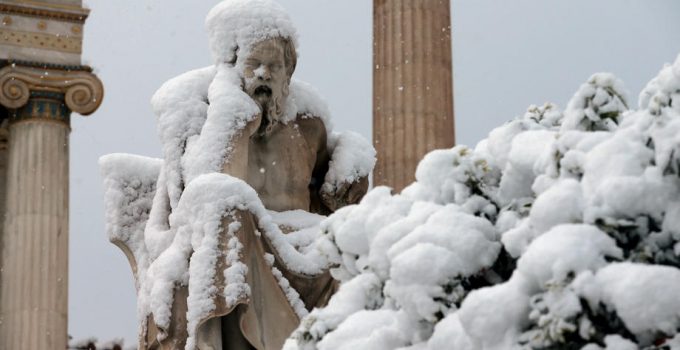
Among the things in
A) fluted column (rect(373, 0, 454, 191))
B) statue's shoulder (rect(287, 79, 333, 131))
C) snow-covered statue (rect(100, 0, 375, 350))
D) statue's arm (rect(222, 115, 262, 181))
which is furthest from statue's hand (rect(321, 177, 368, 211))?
fluted column (rect(373, 0, 454, 191))

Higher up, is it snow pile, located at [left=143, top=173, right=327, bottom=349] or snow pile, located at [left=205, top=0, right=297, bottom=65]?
snow pile, located at [left=205, top=0, right=297, bottom=65]

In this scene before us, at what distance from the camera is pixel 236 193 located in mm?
4973

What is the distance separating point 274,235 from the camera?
16.9 ft

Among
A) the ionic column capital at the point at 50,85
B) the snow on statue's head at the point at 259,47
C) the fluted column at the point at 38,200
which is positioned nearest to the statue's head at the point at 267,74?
the snow on statue's head at the point at 259,47

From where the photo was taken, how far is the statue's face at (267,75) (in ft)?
18.3

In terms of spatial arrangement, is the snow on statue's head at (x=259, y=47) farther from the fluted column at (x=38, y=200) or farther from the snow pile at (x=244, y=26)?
the fluted column at (x=38, y=200)

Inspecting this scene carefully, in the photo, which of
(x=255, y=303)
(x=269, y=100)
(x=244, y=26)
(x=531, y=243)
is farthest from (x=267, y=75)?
→ (x=531, y=243)

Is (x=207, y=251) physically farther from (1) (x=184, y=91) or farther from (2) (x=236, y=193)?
(1) (x=184, y=91)

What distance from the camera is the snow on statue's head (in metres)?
5.59

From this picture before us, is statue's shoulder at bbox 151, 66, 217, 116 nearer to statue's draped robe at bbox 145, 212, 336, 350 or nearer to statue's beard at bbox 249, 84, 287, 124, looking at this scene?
statue's beard at bbox 249, 84, 287, 124

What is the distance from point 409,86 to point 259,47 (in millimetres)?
7660

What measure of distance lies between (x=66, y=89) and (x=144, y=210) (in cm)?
701

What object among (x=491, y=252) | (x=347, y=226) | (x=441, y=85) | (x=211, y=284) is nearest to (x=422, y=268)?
(x=491, y=252)

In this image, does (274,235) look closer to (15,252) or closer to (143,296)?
(143,296)
